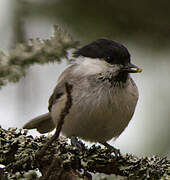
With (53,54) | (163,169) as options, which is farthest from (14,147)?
(163,169)

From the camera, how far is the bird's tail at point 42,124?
3881 mm

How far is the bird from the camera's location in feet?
9.84

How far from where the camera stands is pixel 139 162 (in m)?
2.38

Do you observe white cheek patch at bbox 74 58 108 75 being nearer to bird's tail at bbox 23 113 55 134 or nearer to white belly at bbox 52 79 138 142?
white belly at bbox 52 79 138 142

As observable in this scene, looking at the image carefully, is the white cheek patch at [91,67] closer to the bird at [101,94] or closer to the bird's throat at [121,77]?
the bird at [101,94]

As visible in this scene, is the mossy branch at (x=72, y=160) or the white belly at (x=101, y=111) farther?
the white belly at (x=101, y=111)

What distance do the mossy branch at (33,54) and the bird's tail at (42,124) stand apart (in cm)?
162

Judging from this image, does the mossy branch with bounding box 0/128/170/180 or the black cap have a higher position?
the black cap

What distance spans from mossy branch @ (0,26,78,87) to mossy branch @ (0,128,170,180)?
43 centimetres

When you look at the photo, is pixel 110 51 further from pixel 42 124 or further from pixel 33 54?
pixel 42 124


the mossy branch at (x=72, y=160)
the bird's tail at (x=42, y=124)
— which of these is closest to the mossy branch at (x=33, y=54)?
the mossy branch at (x=72, y=160)

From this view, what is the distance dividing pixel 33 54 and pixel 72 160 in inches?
29.7

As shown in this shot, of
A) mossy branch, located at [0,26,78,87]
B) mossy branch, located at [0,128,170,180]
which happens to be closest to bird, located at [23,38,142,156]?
mossy branch, located at [0,128,170,180]

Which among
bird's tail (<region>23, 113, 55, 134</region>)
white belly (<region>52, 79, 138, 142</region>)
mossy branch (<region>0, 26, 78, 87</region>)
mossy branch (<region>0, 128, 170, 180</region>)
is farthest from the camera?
bird's tail (<region>23, 113, 55, 134</region>)
